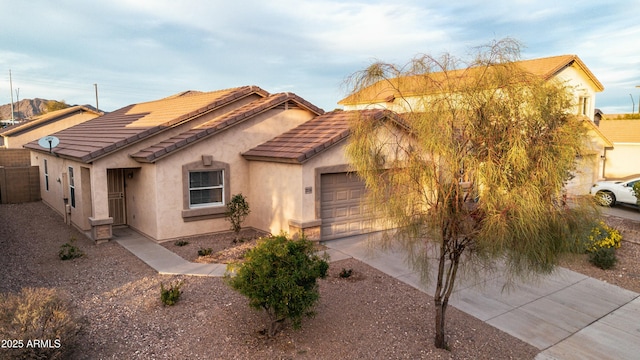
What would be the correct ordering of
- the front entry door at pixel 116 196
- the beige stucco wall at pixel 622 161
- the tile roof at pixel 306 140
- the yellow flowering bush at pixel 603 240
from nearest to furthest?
the yellow flowering bush at pixel 603 240 → the tile roof at pixel 306 140 → the front entry door at pixel 116 196 → the beige stucco wall at pixel 622 161

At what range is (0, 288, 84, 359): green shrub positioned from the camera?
5.01 metres

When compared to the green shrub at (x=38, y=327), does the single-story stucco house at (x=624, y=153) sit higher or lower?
higher

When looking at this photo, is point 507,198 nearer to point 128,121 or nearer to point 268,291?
point 268,291

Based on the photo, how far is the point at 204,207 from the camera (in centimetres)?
1277

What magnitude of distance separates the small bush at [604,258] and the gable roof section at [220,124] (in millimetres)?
9388

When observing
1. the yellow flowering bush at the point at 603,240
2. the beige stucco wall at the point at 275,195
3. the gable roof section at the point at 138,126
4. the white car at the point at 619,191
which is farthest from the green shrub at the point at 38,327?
the white car at the point at 619,191

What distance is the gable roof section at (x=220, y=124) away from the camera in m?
11.9

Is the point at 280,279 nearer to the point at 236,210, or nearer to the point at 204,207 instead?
the point at 236,210

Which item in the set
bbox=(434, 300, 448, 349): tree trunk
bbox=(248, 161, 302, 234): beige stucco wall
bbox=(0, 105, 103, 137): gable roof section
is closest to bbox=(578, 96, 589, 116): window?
bbox=(434, 300, 448, 349): tree trunk

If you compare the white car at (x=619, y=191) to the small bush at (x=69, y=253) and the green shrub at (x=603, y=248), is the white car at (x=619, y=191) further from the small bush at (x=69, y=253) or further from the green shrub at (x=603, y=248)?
the small bush at (x=69, y=253)

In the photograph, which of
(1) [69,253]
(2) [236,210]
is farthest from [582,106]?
(1) [69,253]

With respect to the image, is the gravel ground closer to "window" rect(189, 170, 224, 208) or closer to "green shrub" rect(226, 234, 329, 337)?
"green shrub" rect(226, 234, 329, 337)

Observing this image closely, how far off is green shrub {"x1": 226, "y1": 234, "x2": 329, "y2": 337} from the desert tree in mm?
1382

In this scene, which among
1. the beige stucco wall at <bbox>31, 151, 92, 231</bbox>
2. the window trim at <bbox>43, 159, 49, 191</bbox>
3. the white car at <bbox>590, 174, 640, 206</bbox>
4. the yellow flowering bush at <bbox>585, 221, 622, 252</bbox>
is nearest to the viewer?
the yellow flowering bush at <bbox>585, 221, 622, 252</bbox>
